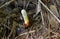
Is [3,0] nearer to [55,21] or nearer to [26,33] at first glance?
[26,33]

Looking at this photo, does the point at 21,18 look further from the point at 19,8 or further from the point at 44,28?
the point at 44,28

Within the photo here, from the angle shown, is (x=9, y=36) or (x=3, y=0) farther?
(x=3, y=0)

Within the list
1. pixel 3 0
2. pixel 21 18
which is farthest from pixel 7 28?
pixel 3 0

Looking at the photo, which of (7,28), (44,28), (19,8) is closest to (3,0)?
(19,8)

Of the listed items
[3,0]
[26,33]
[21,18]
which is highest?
[3,0]

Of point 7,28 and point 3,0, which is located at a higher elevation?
point 3,0

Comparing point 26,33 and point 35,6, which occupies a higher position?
point 35,6

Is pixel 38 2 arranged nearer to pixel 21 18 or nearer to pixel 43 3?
pixel 43 3

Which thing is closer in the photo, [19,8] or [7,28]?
[7,28]
